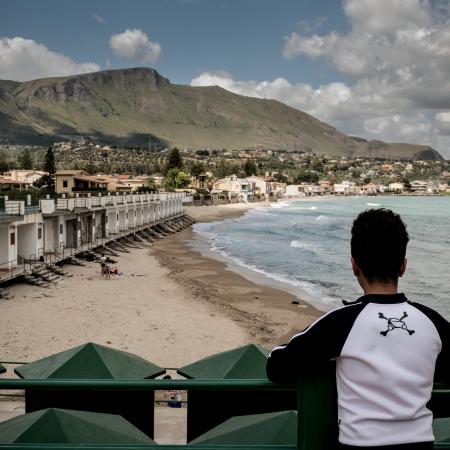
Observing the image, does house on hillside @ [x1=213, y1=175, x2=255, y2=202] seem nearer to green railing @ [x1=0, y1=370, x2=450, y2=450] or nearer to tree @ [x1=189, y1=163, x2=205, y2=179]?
tree @ [x1=189, y1=163, x2=205, y2=179]

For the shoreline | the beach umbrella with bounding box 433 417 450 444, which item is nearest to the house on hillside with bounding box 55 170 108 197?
the shoreline

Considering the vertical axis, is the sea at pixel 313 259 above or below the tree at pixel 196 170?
below

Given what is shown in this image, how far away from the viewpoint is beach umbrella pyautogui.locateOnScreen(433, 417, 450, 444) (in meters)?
3.58

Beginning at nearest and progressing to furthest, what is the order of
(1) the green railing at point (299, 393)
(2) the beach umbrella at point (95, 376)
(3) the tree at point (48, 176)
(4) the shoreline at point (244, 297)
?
(1) the green railing at point (299, 393)
(2) the beach umbrella at point (95, 376)
(4) the shoreline at point (244, 297)
(3) the tree at point (48, 176)

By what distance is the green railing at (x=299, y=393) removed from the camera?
2.25 meters

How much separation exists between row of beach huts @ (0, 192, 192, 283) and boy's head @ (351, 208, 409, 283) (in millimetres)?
23723

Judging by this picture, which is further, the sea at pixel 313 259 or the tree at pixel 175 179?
the tree at pixel 175 179

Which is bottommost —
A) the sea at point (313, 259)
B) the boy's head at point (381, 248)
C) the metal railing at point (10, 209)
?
the sea at point (313, 259)

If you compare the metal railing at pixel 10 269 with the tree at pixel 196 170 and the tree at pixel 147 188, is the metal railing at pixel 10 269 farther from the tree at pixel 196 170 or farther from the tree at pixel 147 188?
the tree at pixel 196 170

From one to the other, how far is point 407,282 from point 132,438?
31852 mm

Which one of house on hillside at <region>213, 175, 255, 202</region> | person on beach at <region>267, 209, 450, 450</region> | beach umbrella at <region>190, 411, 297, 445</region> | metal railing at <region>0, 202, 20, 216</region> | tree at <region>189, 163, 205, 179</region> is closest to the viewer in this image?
person on beach at <region>267, 209, 450, 450</region>

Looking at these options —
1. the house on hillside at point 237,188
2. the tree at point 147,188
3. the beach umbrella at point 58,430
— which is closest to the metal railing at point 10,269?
the beach umbrella at point 58,430

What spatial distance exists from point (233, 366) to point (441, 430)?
2.47 metres

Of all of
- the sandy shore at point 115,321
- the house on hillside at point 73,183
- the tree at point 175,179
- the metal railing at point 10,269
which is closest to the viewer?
the sandy shore at point 115,321
